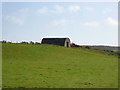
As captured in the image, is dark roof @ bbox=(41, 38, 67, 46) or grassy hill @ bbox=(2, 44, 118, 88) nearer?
grassy hill @ bbox=(2, 44, 118, 88)

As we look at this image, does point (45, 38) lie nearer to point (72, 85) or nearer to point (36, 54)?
point (36, 54)

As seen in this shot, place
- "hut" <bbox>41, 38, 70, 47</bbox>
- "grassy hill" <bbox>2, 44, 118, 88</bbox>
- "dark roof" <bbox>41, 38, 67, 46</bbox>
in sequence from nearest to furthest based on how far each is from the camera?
1. "grassy hill" <bbox>2, 44, 118, 88</bbox>
2. "hut" <bbox>41, 38, 70, 47</bbox>
3. "dark roof" <bbox>41, 38, 67, 46</bbox>

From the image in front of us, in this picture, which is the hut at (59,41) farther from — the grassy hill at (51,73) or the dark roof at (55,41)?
the grassy hill at (51,73)

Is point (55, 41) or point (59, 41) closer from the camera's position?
point (59, 41)

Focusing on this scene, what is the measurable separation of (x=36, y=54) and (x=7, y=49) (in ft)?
24.9

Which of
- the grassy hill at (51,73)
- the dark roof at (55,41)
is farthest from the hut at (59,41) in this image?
the grassy hill at (51,73)

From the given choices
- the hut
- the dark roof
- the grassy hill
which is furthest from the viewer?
the dark roof

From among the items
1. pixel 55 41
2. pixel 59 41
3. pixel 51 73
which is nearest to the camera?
pixel 51 73

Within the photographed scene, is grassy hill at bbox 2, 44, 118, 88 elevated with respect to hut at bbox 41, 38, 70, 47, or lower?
lower

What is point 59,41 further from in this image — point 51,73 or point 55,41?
point 51,73

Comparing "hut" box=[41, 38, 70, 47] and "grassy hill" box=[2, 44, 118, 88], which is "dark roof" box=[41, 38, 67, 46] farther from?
"grassy hill" box=[2, 44, 118, 88]

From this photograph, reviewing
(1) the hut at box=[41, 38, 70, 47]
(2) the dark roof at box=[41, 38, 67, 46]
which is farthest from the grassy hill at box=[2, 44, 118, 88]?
(2) the dark roof at box=[41, 38, 67, 46]

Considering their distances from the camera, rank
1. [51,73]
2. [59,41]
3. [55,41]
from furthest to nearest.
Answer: [55,41] < [59,41] < [51,73]

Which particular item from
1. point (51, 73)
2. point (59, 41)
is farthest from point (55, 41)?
point (51, 73)
